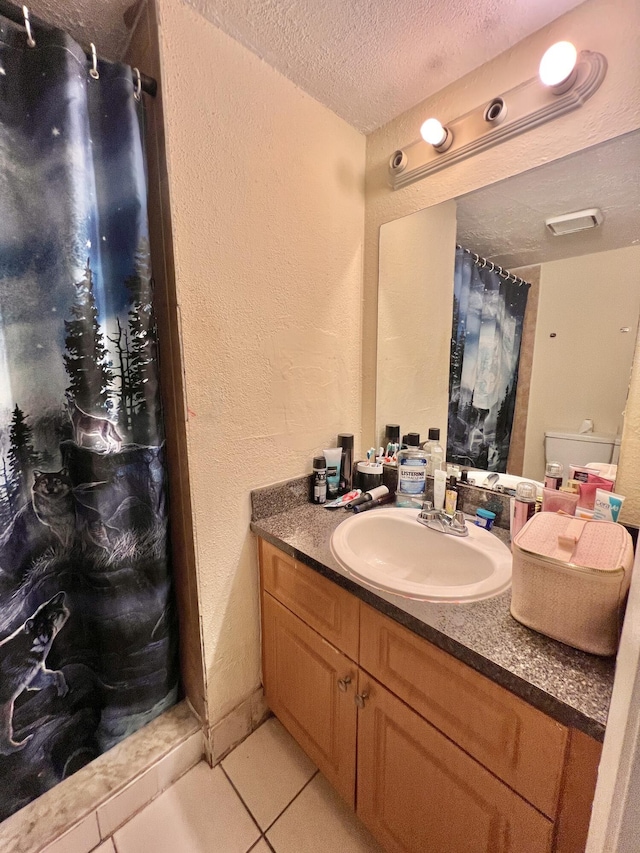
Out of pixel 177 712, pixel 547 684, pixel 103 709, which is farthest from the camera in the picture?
pixel 177 712

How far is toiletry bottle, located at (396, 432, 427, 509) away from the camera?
3.92ft

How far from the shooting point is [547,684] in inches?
21.5

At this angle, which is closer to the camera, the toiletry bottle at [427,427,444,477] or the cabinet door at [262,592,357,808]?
the cabinet door at [262,592,357,808]

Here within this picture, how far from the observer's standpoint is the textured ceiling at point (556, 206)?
2.76 ft

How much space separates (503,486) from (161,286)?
1141 millimetres

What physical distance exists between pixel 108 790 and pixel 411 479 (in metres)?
1.24

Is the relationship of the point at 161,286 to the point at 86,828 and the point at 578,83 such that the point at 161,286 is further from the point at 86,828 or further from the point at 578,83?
the point at 86,828

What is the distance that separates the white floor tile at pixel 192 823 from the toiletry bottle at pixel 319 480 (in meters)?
0.91

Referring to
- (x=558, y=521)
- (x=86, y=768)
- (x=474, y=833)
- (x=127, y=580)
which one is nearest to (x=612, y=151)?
(x=558, y=521)

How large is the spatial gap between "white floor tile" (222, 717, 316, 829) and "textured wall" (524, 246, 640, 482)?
3.93 ft

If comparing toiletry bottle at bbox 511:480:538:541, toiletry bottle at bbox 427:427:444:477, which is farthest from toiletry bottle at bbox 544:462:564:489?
toiletry bottle at bbox 427:427:444:477

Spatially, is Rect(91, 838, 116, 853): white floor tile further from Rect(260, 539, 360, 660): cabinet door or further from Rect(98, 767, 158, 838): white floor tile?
Rect(260, 539, 360, 660): cabinet door

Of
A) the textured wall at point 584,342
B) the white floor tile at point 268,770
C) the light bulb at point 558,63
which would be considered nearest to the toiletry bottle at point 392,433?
the textured wall at point 584,342

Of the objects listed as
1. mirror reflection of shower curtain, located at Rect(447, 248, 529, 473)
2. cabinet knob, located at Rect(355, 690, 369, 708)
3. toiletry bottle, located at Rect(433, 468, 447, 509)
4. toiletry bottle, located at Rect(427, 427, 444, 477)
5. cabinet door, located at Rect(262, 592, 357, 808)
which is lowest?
cabinet door, located at Rect(262, 592, 357, 808)
